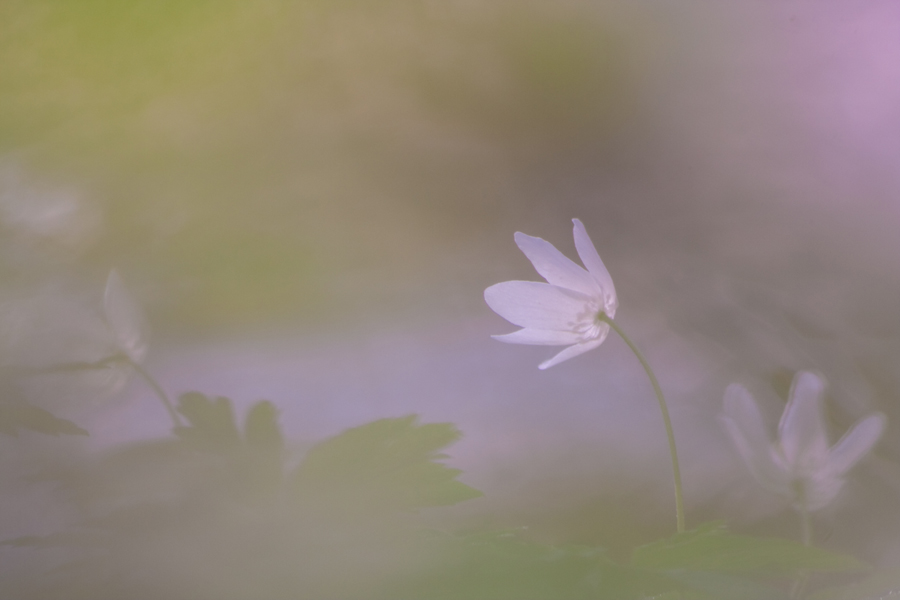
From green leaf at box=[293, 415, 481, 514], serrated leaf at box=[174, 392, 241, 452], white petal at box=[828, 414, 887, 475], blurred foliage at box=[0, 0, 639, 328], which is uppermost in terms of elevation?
blurred foliage at box=[0, 0, 639, 328]

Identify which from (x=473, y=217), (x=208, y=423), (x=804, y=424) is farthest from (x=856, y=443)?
(x=208, y=423)

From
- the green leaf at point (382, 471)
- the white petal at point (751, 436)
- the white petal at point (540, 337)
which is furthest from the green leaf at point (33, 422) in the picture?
the white petal at point (751, 436)

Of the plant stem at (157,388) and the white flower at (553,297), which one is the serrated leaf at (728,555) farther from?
the plant stem at (157,388)

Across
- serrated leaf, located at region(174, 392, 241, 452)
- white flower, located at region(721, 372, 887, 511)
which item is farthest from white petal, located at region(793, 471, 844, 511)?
serrated leaf, located at region(174, 392, 241, 452)

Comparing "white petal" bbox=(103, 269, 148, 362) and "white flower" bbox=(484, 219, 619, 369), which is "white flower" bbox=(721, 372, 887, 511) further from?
"white petal" bbox=(103, 269, 148, 362)

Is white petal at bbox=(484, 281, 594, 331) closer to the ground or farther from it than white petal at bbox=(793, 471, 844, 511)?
farther from it

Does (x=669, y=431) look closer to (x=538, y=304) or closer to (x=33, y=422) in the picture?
(x=538, y=304)

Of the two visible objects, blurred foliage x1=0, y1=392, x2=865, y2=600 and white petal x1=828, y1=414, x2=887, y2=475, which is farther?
white petal x1=828, y1=414, x2=887, y2=475

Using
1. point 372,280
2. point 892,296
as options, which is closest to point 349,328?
point 372,280

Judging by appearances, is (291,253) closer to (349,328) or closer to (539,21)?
(349,328)
